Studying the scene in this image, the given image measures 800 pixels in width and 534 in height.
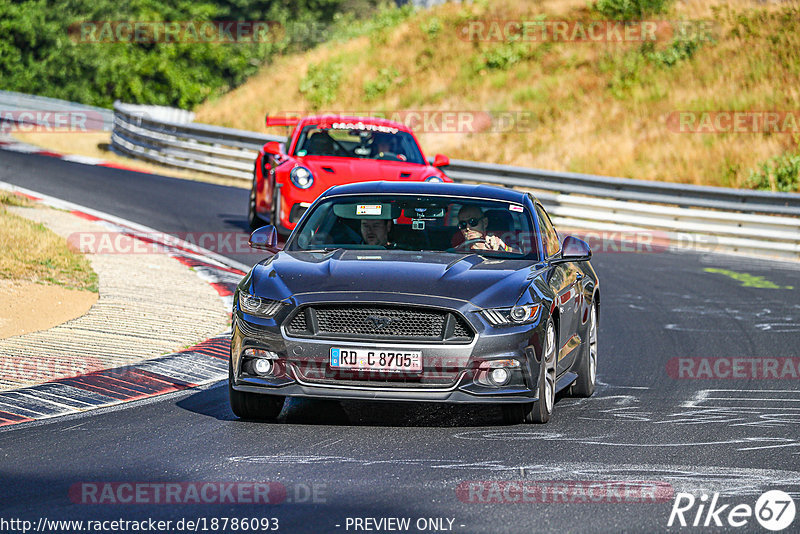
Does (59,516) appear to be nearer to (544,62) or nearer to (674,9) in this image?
(544,62)

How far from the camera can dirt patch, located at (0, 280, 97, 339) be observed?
35.4 ft

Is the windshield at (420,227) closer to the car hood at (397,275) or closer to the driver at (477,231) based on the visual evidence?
the driver at (477,231)

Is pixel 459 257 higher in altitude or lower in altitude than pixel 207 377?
higher

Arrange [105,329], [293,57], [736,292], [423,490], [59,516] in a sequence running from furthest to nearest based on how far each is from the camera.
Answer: [293,57] < [736,292] < [105,329] < [423,490] < [59,516]

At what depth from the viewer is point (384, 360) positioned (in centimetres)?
720

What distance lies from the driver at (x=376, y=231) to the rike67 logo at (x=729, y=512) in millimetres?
3141

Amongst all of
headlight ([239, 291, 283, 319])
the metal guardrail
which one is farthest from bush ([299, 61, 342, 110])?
headlight ([239, 291, 283, 319])

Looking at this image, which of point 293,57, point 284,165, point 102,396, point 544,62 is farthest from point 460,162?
point 293,57

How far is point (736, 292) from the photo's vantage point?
630 inches

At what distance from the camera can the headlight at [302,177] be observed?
1550 centimetres

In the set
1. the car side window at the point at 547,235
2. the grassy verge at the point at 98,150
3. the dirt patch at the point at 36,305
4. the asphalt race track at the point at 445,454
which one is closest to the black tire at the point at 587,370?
the asphalt race track at the point at 445,454

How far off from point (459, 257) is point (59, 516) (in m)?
3.54

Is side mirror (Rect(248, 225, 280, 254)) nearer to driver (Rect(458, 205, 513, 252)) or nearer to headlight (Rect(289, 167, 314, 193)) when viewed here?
driver (Rect(458, 205, 513, 252))

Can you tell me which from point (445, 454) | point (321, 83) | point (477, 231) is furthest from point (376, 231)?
point (321, 83)
